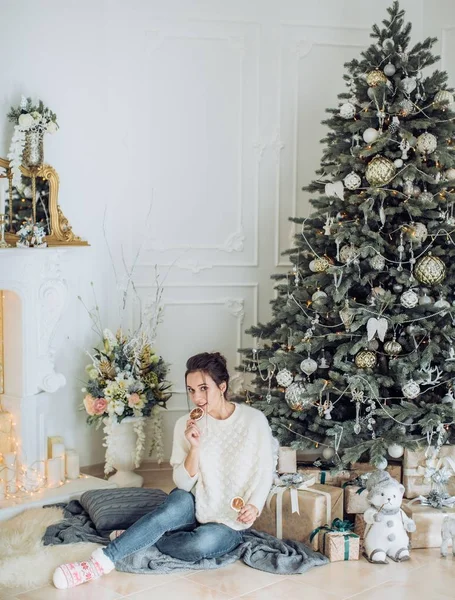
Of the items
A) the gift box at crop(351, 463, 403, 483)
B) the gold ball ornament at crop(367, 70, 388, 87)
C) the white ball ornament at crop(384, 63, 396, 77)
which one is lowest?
the gift box at crop(351, 463, 403, 483)

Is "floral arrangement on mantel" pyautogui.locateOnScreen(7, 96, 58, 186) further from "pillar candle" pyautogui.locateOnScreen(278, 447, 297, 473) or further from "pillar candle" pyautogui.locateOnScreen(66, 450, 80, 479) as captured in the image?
"pillar candle" pyautogui.locateOnScreen(278, 447, 297, 473)

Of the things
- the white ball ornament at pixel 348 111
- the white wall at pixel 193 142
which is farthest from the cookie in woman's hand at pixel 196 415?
the white ball ornament at pixel 348 111

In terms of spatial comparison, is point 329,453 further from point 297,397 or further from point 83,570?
point 83,570

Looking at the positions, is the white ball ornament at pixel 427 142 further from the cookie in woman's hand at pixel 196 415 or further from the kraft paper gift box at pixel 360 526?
the kraft paper gift box at pixel 360 526

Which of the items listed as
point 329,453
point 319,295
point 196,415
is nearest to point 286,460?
point 329,453

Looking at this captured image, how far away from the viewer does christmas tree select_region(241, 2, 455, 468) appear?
14.0ft

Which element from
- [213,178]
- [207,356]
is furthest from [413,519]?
[213,178]

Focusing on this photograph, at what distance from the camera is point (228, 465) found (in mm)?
3906

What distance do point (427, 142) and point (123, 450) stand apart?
2.34 m

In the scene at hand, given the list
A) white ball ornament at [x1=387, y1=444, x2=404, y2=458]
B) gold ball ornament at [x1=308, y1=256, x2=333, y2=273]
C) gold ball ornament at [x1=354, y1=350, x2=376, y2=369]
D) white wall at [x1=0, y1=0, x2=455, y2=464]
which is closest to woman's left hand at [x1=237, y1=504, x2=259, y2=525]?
white ball ornament at [x1=387, y1=444, x2=404, y2=458]

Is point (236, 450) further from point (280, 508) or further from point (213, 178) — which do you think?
point (213, 178)

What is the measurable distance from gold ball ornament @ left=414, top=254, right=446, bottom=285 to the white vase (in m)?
1.80

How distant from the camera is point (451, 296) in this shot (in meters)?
4.36

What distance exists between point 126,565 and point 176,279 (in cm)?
210
